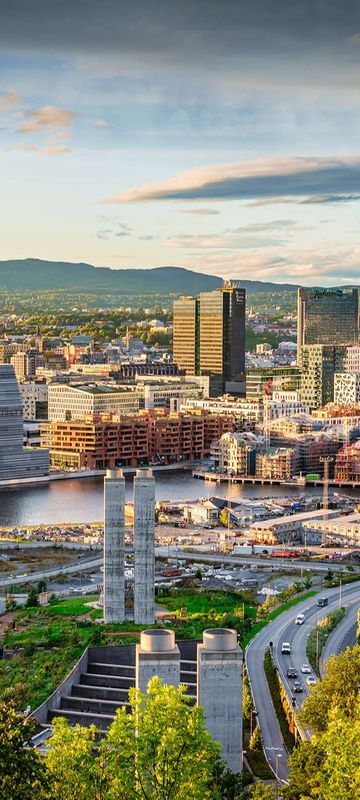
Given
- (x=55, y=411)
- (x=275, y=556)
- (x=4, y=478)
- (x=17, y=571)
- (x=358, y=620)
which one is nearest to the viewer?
(x=358, y=620)

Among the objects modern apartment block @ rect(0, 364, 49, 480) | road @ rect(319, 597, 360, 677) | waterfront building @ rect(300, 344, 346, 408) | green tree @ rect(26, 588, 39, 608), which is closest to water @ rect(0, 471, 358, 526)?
modern apartment block @ rect(0, 364, 49, 480)

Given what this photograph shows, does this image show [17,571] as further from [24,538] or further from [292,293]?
[292,293]

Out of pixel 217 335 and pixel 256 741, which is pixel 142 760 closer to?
pixel 256 741

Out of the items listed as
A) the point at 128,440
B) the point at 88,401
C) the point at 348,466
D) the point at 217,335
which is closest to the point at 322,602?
the point at 348,466

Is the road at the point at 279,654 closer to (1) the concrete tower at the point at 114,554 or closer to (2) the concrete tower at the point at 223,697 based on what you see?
(2) the concrete tower at the point at 223,697

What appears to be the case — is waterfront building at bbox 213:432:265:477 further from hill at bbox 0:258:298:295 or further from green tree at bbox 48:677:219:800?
hill at bbox 0:258:298:295

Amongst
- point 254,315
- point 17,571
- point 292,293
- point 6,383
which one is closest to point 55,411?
point 6,383

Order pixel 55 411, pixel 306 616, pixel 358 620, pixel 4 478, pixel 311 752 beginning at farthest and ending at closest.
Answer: pixel 55 411
pixel 4 478
pixel 306 616
pixel 358 620
pixel 311 752
